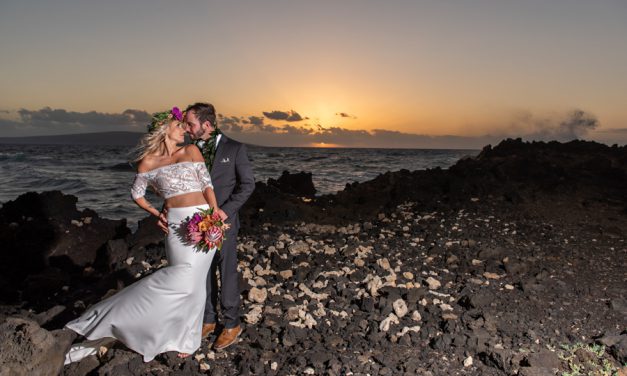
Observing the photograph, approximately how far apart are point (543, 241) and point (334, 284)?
15.7 feet

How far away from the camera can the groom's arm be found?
16.9 feet

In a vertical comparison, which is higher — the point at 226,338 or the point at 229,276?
the point at 229,276

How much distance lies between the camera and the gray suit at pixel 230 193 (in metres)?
5.18

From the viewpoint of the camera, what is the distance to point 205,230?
471cm

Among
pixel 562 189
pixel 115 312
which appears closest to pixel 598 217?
pixel 562 189

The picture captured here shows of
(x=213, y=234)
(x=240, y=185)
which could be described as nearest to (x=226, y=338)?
(x=213, y=234)

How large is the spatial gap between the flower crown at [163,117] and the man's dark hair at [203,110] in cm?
12

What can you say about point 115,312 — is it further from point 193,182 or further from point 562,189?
point 562,189

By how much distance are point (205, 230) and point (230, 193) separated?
695 millimetres

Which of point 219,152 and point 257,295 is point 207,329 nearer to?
point 257,295

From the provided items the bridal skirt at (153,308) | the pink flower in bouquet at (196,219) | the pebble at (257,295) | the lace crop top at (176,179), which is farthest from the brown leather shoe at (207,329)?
the lace crop top at (176,179)

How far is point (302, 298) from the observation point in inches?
262

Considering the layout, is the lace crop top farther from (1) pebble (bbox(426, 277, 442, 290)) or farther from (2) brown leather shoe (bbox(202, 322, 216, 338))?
(1) pebble (bbox(426, 277, 442, 290))

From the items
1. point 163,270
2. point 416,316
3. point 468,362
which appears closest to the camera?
point 163,270
